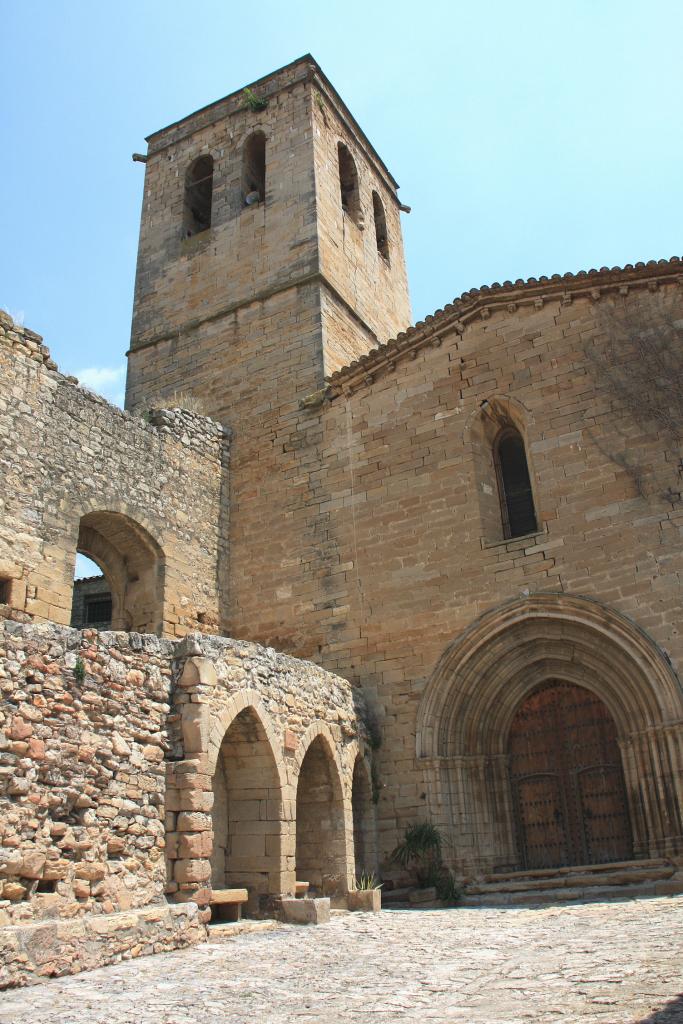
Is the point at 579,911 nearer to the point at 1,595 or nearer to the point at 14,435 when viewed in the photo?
the point at 1,595

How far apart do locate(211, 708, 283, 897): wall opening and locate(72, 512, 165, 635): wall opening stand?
10.3 feet

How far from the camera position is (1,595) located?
9477 millimetres

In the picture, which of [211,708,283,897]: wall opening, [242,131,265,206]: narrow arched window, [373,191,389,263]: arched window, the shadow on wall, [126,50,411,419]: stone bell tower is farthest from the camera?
[373,191,389,263]: arched window

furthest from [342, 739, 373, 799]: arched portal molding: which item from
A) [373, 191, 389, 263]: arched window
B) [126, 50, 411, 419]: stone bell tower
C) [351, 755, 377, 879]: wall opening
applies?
[373, 191, 389, 263]: arched window

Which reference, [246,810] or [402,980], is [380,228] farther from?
[402,980]

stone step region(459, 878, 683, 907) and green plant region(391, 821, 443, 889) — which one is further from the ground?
green plant region(391, 821, 443, 889)

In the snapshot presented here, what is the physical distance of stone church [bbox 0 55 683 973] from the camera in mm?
7074

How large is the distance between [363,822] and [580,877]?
2537mm

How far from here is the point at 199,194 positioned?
58.1 ft

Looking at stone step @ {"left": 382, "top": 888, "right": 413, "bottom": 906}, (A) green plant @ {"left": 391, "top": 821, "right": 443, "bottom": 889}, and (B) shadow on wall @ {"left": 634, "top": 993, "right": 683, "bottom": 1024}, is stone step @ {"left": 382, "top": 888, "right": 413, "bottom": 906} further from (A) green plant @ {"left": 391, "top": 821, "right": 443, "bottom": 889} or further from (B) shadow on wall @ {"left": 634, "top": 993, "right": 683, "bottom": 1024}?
(B) shadow on wall @ {"left": 634, "top": 993, "right": 683, "bottom": 1024}

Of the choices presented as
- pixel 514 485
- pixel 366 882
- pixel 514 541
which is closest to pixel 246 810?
pixel 366 882

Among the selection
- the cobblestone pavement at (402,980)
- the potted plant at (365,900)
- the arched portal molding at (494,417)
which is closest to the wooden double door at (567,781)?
the potted plant at (365,900)

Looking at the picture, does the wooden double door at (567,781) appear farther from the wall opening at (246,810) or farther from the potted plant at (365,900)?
the wall opening at (246,810)

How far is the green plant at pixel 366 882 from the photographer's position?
371 inches
